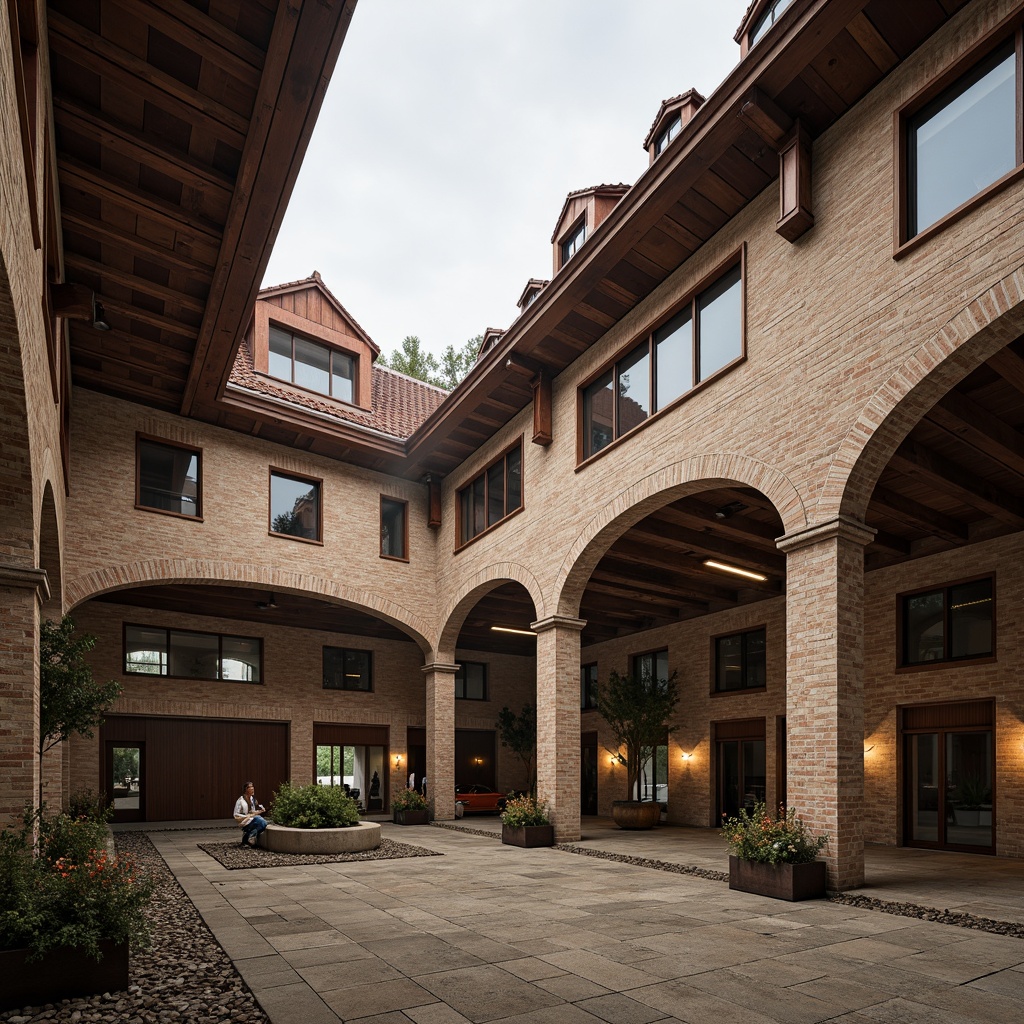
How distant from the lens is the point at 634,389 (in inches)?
508

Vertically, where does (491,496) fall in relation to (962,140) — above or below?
below

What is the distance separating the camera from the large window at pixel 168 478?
15.5 metres

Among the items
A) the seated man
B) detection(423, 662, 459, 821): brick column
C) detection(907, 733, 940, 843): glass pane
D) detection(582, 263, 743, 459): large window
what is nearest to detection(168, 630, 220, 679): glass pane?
detection(423, 662, 459, 821): brick column

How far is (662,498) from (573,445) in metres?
2.77

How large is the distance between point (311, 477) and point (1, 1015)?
43.9 ft

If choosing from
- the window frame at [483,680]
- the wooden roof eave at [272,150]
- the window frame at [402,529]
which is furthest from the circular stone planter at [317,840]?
the window frame at [483,680]

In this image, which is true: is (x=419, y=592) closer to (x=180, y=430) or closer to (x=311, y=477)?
(x=311, y=477)

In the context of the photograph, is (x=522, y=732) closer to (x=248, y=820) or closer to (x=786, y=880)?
(x=248, y=820)

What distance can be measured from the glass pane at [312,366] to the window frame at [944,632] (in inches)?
526

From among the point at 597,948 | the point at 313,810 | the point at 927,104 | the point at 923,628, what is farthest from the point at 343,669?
the point at 927,104

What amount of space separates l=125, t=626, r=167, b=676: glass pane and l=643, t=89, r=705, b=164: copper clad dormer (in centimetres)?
1525

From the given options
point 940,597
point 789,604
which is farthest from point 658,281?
point 940,597

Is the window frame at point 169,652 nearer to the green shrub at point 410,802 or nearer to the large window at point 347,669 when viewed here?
the large window at point 347,669

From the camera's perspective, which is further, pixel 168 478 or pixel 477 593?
pixel 477 593
